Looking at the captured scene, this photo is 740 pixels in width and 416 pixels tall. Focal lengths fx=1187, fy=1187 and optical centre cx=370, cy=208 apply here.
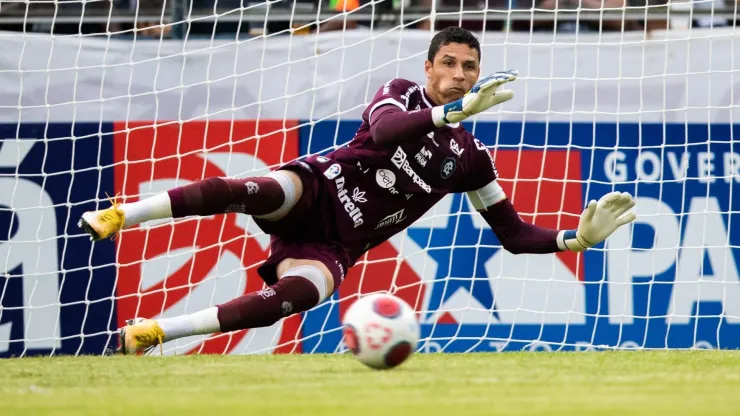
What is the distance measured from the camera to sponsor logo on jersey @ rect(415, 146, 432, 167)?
600 cm

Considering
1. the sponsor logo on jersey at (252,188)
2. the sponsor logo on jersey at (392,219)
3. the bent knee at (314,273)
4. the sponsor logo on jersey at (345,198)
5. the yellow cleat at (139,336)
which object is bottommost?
the yellow cleat at (139,336)

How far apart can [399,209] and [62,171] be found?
315 centimetres

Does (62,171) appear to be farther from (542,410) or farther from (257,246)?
(542,410)

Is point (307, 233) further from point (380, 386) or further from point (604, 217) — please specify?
point (380, 386)

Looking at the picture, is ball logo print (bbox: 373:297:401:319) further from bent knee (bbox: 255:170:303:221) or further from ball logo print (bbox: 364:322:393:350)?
bent knee (bbox: 255:170:303:221)

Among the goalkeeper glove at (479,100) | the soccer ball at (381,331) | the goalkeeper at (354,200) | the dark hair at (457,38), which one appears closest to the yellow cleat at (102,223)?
the goalkeeper at (354,200)

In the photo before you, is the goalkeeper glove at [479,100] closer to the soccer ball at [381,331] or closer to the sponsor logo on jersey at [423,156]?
the sponsor logo on jersey at [423,156]

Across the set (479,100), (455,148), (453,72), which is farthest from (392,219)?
(479,100)

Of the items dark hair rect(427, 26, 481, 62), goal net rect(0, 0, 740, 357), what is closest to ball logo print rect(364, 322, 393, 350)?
dark hair rect(427, 26, 481, 62)

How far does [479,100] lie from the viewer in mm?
5184

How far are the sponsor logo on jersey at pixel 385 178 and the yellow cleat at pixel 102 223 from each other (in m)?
1.34

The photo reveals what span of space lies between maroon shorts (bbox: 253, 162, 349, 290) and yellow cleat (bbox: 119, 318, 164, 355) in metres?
0.80

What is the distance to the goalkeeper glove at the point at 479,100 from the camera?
5.14m

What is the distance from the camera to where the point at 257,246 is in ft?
27.0
